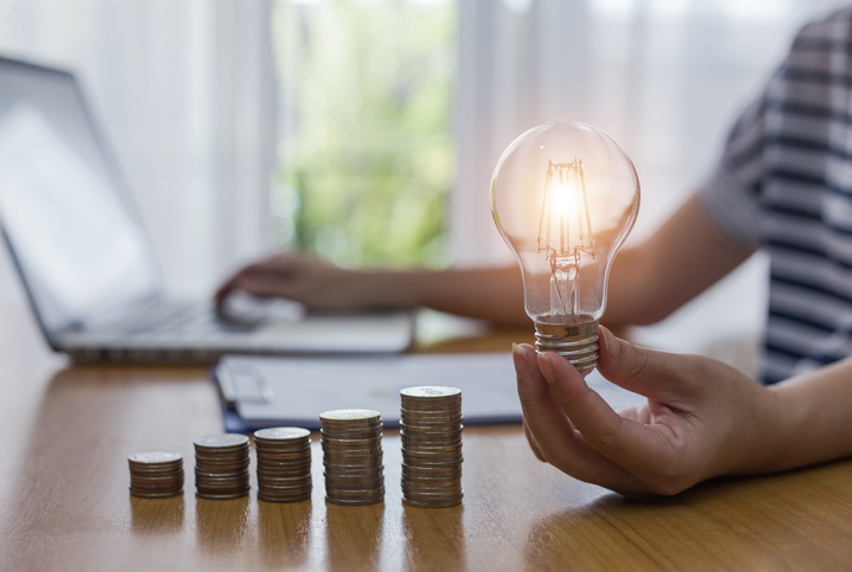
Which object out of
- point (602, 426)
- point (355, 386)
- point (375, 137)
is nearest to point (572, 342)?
point (602, 426)

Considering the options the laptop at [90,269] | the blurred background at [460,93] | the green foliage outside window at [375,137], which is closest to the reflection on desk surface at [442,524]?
the laptop at [90,269]

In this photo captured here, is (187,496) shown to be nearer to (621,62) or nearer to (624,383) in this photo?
(624,383)

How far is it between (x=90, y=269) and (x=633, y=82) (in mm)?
1609

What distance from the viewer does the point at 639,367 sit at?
1.54 feet

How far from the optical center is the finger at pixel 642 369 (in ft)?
1.51

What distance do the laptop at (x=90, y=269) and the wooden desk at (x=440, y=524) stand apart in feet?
1.19

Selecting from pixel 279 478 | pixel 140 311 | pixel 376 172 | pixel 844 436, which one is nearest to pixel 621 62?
pixel 140 311

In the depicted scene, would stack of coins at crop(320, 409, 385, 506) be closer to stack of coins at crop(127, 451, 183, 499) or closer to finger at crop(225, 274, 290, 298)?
stack of coins at crop(127, 451, 183, 499)

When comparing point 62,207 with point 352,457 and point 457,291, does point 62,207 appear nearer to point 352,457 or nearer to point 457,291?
point 457,291

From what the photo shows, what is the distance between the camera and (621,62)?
230cm

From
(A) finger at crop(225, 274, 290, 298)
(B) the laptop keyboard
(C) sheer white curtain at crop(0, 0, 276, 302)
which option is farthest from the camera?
(C) sheer white curtain at crop(0, 0, 276, 302)

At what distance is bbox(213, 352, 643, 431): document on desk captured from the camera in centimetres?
67

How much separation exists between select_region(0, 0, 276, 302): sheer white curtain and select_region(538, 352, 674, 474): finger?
1.90 metres

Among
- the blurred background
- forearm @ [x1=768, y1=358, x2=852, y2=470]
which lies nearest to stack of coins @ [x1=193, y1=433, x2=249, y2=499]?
forearm @ [x1=768, y1=358, x2=852, y2=470]
